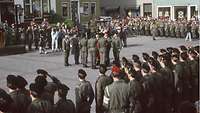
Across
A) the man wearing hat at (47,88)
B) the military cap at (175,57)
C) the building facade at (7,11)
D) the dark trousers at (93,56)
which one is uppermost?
the building facade at (7,11)

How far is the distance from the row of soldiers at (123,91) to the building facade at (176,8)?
38265 millimetres

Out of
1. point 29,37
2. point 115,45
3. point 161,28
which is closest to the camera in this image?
point 115,45

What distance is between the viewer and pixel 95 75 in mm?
19812

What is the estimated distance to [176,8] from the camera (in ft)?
174

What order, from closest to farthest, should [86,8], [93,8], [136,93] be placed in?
[136,93] < [86,8] < [93,8]

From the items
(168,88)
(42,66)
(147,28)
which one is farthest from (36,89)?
(147,28)

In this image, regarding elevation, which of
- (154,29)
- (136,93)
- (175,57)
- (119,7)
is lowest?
(136,93)

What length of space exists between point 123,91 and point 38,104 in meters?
2.09

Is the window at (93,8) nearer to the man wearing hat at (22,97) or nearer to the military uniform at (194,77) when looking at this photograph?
the military uniform at (194,77)

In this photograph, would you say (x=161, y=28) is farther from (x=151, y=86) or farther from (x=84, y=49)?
(x=151, y=86)

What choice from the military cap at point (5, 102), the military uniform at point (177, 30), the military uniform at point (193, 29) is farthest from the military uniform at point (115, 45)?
the military uniform at point (177, 30)

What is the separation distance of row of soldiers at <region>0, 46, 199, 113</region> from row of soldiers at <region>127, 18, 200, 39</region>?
25.3 meters

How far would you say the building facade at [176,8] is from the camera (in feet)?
167

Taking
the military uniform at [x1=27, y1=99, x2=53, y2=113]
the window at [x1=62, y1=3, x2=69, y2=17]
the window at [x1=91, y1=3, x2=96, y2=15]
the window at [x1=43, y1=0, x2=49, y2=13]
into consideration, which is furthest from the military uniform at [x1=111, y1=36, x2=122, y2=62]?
the window at [x1=91, y1=3, x2=96, y2=15]
